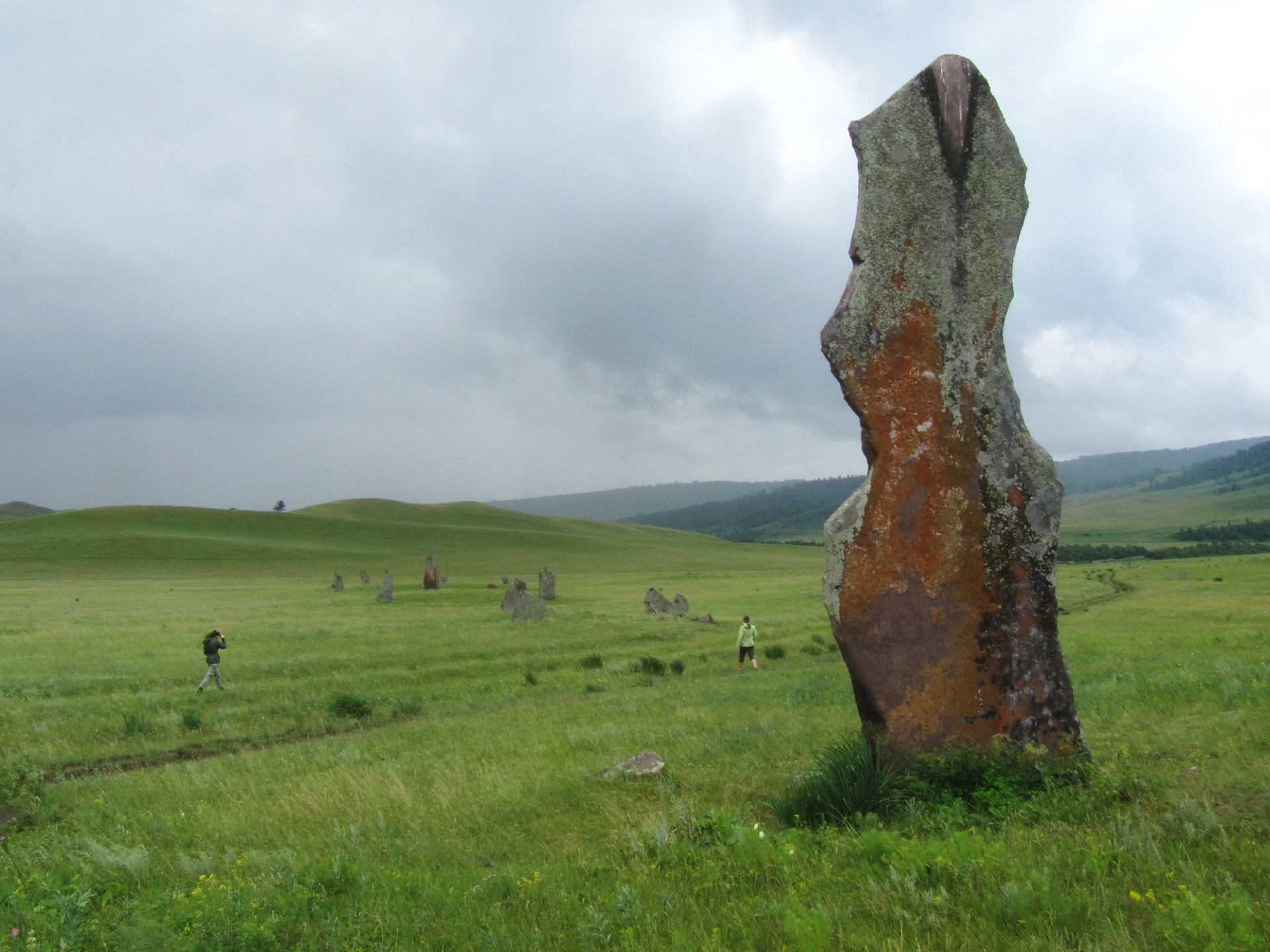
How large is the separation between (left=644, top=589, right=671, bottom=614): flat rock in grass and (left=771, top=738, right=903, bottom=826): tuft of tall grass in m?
35.5

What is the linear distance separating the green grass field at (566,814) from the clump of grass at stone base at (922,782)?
213 millimetres

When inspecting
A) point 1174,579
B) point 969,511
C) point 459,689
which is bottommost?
point 1174,579

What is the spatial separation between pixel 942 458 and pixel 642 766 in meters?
5.32

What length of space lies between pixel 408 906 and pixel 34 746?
1458cm

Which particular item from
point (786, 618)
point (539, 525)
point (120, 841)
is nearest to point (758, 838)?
point (120, 841)

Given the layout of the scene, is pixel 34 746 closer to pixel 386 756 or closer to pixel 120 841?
pixel 386 756

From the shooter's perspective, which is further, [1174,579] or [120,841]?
[1174,579]

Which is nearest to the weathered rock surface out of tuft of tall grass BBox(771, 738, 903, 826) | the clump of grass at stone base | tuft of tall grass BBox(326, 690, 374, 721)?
the clump of grass at stone base

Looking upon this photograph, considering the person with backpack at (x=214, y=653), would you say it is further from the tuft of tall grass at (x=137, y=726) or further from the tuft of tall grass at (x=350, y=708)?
the tuft of tall grass at (x=350, y=708)

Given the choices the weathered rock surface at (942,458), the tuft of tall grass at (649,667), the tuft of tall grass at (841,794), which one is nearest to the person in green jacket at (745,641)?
the tuft of tall grass at (649,667)

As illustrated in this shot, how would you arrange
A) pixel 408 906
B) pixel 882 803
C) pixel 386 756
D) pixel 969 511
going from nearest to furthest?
pixel 408 906 → pixel 882 803 → pixel 969 511 → pixel 386 756

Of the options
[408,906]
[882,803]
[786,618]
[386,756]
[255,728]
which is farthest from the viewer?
[786,618]

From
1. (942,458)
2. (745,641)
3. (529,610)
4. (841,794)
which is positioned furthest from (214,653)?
(942,458)

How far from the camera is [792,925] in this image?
181 inches
